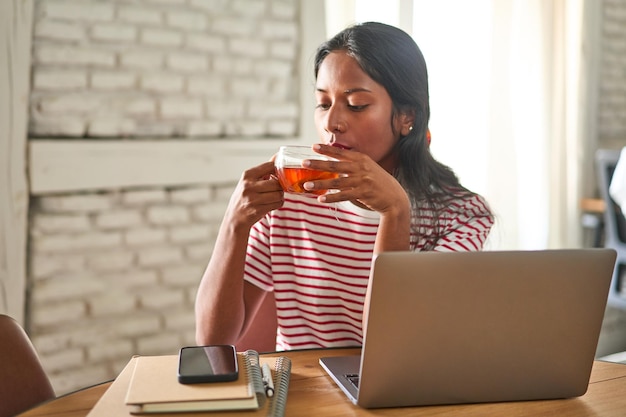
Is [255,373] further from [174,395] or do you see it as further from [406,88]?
[406,88]

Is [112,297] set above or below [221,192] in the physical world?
below

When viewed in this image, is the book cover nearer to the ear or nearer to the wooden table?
the wooden table

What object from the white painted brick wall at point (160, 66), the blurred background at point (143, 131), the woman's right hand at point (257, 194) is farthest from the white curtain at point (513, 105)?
the woman's right hand at point (257, 194)

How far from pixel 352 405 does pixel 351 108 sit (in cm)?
73

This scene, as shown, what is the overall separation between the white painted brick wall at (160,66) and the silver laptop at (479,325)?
5.53 ft

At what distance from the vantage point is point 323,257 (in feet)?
5.67

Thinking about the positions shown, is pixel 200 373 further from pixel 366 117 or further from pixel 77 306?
pixel 77 306

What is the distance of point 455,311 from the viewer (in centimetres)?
107

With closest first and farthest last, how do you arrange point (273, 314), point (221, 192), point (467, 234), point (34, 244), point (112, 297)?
point (467, 234)
point (273, 314)
point (34, 244)
point (112, 297)
point (221, 192)

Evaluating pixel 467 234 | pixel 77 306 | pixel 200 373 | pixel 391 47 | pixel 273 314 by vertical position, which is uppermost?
pixel 391 47

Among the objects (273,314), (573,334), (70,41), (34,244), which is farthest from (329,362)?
(70,41)

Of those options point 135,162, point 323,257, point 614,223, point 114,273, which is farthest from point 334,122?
point 614,223

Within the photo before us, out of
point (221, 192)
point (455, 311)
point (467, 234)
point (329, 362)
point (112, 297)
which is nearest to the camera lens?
point (455, 311)

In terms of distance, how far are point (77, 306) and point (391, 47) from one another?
1.41m
